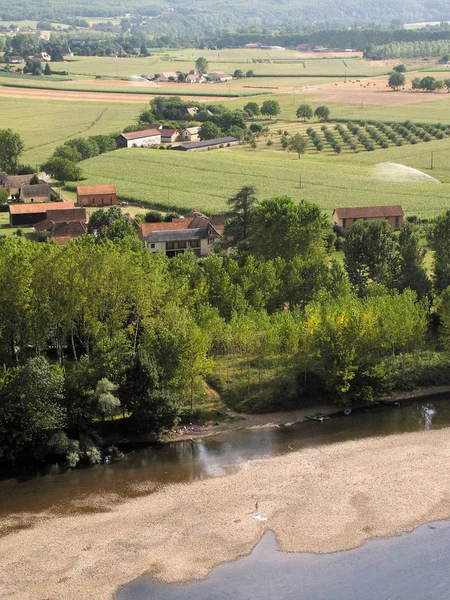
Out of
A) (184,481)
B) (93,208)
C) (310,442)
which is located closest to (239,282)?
(310,442)

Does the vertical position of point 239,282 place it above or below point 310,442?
above

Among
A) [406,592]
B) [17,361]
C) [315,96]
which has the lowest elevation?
[406,592]

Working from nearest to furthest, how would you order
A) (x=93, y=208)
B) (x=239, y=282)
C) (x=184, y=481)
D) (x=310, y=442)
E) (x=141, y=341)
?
(x=184, y=481) → (x=310, y=442) → (x=141, y=341) → (x=239, y=282) → (x=93, y=208)

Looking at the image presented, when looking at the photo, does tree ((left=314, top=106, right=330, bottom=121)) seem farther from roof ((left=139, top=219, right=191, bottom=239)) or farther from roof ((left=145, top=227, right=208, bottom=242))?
roof ((left=145, top=227, right=208, bottom=242))

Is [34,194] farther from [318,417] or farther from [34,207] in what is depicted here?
[318,417]

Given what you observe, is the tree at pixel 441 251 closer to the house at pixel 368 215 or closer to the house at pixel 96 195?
the house at pixel 368 215

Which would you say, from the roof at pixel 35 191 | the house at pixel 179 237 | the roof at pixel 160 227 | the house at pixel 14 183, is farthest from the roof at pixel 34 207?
the house at pixel 179 237

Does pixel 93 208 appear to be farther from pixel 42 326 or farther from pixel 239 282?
pixel 42 326

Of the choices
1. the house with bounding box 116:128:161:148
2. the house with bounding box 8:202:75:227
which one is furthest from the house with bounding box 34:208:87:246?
the house with bounding box 116:128:161:148
